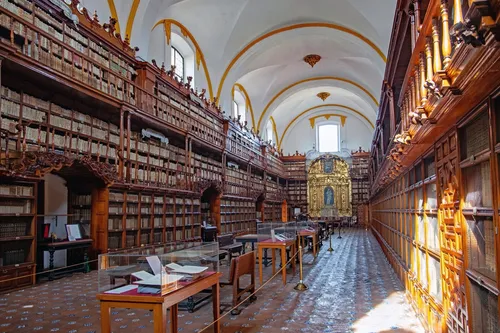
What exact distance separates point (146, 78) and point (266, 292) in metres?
7.39

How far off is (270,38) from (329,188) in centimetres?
1598

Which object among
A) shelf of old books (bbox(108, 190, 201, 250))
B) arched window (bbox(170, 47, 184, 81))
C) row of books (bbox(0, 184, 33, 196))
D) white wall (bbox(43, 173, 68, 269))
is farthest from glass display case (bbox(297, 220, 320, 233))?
arched window (bbox(170, 47, 184, 81))

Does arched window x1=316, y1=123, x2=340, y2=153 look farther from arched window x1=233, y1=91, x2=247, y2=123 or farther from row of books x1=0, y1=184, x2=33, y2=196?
row of books x1=0, y1=184, x2=33, y2=196

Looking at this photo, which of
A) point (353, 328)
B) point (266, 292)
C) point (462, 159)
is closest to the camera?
point (462, 159)

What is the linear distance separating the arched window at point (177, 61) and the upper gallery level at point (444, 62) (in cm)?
1151

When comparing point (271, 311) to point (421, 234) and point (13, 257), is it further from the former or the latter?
point (13, 257)

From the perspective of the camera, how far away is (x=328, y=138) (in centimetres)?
3516

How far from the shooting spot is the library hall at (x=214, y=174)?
3205 mm

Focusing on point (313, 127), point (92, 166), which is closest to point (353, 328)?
point (92, 166)

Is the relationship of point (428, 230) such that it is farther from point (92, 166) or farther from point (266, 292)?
point (92, 166)

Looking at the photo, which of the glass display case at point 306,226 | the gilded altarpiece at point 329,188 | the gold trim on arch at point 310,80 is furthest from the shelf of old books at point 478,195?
the gilded altarpiece at point 329,188

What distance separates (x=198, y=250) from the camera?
162 inches

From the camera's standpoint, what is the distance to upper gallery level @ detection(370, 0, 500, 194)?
1950 millimetres

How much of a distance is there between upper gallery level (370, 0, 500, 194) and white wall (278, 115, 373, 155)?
28.8 m
